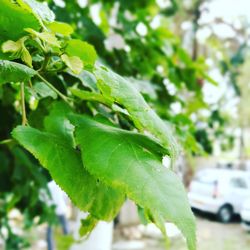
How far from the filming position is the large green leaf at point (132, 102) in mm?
385

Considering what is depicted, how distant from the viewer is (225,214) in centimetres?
779

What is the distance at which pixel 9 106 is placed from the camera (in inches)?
37.6

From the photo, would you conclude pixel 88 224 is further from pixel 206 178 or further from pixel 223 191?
pixel 223 191

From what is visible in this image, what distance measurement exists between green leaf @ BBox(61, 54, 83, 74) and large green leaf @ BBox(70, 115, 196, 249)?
64 millimetres

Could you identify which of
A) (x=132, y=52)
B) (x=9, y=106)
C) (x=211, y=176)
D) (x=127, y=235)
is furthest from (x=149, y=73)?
(x=211, y=176)

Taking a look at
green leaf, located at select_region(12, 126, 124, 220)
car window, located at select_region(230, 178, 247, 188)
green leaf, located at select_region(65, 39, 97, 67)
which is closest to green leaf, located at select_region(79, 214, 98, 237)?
green leaf, located at select_region(12, 126, 124, 220)

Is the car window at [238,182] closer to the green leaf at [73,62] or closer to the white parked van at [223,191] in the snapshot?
the white parked van at [223,191]

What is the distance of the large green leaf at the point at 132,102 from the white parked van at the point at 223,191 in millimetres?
6219

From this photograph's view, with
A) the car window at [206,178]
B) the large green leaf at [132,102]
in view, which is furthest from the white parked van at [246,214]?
the large green leaf at [132,102]

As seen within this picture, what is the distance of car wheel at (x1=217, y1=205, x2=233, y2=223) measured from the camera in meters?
7.61

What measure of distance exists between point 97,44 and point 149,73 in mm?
177

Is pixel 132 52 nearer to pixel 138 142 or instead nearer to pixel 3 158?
pixel 3 158

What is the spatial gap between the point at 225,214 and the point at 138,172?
25.9 feet

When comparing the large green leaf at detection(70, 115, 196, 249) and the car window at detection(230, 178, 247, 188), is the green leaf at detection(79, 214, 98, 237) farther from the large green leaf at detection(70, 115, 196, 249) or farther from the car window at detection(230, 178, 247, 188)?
the car window at detection(230, 178, 247, 188)
